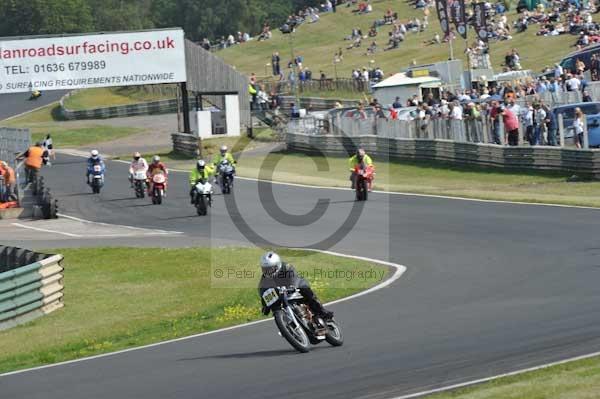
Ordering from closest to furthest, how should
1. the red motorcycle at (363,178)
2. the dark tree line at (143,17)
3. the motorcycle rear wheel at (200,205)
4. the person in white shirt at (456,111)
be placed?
the red motorcycle at (363,178) < the motorcycle rear wheel at (200,205) < the person in white shirt at (456,111) < the dark tree line at (143,17)

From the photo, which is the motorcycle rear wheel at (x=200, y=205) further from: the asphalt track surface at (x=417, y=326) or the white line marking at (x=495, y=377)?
the white line marking at (x=495, y=377)

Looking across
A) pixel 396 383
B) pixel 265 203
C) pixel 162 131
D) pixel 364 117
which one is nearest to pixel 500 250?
pixel 396 383

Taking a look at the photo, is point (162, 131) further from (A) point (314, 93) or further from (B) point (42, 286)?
(B) point (42, 286)

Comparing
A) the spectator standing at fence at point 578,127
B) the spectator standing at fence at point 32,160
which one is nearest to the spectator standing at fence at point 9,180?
the spectator standing at fence at point 32,160

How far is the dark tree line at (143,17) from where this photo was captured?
118 metres

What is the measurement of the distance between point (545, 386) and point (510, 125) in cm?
2295

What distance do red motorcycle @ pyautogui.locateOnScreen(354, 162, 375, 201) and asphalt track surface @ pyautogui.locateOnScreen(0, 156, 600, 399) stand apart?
111 inches

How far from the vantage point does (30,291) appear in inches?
693

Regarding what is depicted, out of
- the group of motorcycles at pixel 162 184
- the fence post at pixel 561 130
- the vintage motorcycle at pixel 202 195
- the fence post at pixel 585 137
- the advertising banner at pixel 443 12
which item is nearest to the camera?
the vintage motorcycle at pixel 202 195

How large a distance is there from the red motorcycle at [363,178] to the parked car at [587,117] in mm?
5836

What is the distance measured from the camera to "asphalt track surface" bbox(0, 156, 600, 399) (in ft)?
36.4

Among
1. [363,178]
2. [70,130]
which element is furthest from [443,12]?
[70,130]

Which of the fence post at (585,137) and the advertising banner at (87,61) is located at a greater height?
the advertising banner at (87,61)

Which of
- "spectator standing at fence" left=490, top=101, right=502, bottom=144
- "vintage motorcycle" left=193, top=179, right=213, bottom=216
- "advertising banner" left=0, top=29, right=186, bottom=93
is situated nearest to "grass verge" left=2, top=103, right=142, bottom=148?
"advertising banner" left=0, top=29, right=186, bottom=93
